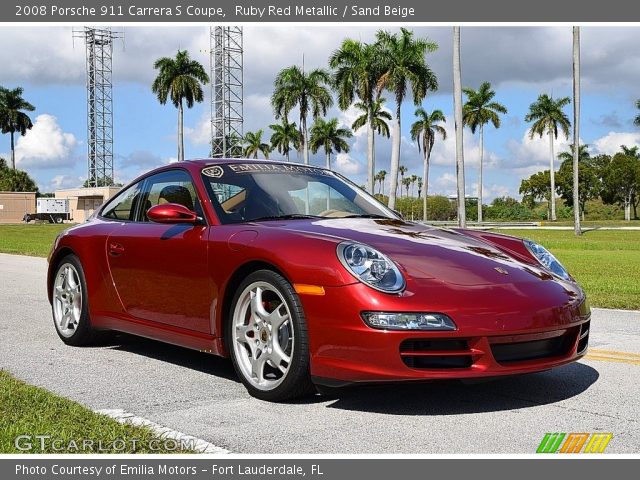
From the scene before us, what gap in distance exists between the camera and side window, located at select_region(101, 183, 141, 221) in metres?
6.27

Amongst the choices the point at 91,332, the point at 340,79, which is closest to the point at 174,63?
the point at 340,79

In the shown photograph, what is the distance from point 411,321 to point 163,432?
54.0 inches

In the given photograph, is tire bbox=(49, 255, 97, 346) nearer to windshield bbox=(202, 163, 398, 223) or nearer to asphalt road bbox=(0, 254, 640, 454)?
asphalt road bbox=(0, 254, 640, 454)

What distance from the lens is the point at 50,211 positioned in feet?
287

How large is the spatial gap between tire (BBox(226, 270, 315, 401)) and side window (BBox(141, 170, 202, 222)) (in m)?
0.92

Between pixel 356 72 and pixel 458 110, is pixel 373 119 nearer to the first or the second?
pixel 356 72

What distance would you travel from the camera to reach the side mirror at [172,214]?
5.16 metres

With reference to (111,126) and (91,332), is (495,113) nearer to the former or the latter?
(111,126)

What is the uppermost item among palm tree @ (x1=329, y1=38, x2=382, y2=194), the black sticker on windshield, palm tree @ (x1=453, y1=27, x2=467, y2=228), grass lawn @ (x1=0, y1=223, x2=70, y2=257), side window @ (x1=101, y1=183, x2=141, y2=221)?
palm tree @ (x1=329, y1=38, x2=382, y2=194)

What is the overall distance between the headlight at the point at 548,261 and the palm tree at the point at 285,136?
76.6 m

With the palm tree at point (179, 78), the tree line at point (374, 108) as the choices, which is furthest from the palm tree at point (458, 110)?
the palm tree at point (179, 78)

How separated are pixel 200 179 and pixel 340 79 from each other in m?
48.8

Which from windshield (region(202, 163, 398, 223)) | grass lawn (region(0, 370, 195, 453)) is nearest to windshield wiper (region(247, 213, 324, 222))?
windshield (region(202, 163, 398, 223))

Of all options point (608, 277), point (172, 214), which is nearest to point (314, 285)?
point (172, 214)
